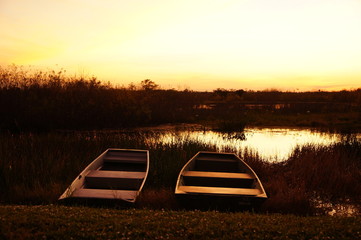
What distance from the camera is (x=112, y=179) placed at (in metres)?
8.02

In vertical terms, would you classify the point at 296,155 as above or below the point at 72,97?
below

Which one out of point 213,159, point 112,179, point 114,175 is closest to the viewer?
point 112,179

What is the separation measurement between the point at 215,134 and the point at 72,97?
27.0 feet

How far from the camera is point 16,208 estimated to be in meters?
5.47

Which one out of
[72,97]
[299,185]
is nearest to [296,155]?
[299,185]

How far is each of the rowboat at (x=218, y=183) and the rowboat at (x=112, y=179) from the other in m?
1.10

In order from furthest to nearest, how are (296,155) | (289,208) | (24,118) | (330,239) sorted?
(24,118) → (296,155) → (289,208) → (330,239)

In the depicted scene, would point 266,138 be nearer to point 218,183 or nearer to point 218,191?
point 218,183

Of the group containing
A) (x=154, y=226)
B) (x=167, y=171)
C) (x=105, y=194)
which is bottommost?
(x=167, y=171)

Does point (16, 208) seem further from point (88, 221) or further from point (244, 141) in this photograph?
point (244, 141)

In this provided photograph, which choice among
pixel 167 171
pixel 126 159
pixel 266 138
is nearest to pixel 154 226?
pixel 167 171

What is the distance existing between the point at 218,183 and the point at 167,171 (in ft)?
6.87

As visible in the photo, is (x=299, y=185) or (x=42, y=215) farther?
(x=299, y=185)

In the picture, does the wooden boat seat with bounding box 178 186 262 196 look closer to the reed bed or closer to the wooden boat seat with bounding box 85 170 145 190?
the reed bed
